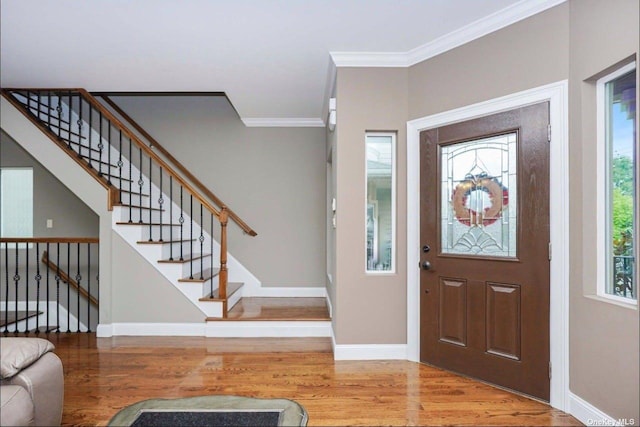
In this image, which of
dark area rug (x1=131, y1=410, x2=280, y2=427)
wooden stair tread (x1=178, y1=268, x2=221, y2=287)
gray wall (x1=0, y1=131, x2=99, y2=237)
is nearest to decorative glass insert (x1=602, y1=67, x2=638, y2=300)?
dark area rug (x1=131, y1=410, x2=280, y2=427)

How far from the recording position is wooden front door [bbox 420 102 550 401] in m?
2.55

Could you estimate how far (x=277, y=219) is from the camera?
5.29 meters

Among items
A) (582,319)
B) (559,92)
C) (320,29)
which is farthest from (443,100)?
(582,319)

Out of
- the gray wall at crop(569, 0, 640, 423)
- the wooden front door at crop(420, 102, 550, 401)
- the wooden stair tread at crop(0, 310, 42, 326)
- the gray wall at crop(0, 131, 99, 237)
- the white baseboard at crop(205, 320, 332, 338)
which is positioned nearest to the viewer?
the gray wall at crop(569, 0, 640, 423)

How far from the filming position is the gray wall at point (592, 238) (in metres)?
2.01

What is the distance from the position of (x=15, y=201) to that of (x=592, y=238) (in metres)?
6.71

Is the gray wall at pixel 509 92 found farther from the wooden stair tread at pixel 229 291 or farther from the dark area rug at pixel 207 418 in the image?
the wooden stair tread at pixel 229 291

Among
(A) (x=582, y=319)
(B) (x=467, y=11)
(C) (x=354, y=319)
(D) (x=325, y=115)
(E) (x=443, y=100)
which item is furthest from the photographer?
(D) (x=325, y=115)

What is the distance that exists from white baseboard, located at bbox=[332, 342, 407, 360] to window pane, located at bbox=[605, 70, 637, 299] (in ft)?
5.49

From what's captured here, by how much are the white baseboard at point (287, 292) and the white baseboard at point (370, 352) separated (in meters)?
1.91

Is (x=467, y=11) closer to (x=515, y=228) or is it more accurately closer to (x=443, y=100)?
(x=443, y=100)

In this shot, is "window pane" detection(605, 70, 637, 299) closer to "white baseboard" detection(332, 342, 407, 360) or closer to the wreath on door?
the wreath on door

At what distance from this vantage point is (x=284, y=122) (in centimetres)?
522

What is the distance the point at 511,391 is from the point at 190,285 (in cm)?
311
